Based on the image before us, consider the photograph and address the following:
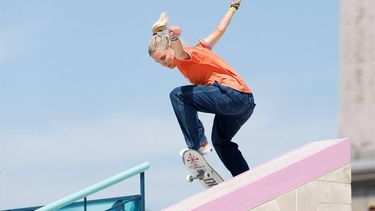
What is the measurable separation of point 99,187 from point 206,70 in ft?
4.40

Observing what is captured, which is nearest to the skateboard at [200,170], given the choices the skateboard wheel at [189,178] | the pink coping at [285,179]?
the skateboard wheel at [189,178]

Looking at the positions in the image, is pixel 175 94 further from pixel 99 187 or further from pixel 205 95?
pixel 99 187

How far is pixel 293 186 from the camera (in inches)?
291

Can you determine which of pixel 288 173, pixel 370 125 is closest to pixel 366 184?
pixel 370 125

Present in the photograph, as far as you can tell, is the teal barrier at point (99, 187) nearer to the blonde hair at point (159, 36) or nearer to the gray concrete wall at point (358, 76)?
the blonde hair at point (159, 36)

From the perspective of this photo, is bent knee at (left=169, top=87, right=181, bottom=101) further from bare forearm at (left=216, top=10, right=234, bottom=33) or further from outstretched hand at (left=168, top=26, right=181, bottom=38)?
bare forearm at (left=216, top=10, right=234, bottom=33)

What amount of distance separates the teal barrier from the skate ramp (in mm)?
819

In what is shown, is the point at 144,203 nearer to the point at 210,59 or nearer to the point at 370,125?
the point at 210,59

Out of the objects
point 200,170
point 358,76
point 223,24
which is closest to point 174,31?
point 223,24

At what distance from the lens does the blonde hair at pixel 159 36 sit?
7969mm

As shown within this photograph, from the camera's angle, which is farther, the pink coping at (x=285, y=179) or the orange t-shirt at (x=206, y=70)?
the orange t-shirt at (x=206, y=70)

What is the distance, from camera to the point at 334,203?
761 centimetres

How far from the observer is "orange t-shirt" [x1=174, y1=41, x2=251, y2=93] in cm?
802

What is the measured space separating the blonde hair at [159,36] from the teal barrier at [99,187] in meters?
1.02
